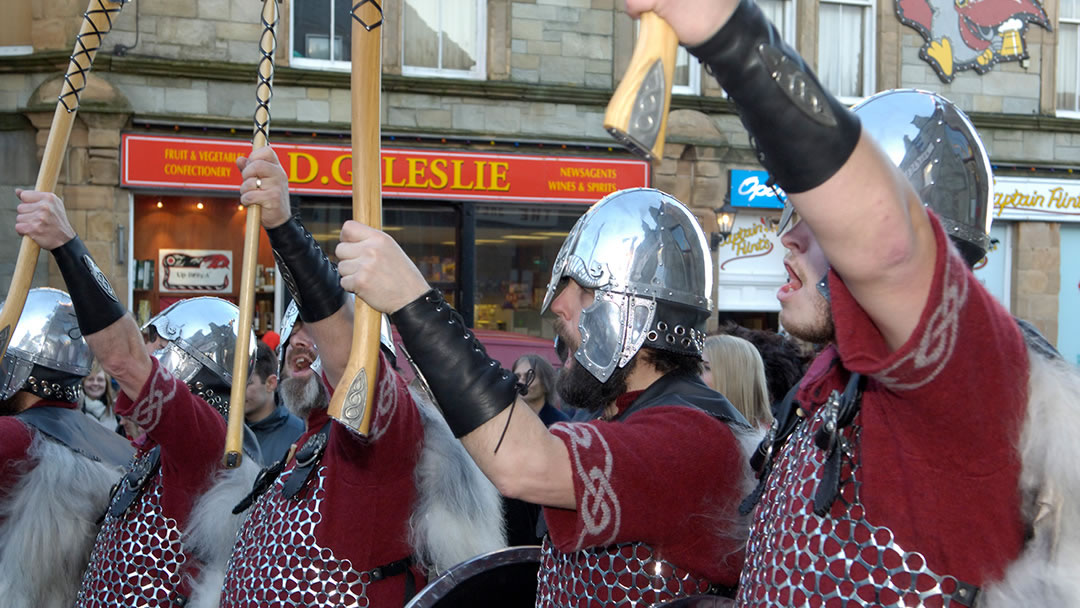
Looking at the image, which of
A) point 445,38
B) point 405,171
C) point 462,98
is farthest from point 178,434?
point 445,38

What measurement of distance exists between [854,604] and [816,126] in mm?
705

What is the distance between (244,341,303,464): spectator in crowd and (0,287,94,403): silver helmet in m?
0.62

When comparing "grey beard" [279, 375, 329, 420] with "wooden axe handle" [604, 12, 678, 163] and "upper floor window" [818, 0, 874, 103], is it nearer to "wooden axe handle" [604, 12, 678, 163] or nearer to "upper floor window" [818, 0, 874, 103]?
"wooden axe handle" [604, 12, 678, 163]

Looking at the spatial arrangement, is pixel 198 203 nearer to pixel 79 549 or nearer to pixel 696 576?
pixel 79 549

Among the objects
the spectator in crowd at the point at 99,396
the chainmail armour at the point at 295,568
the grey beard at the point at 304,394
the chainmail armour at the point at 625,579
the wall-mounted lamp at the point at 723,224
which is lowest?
the spectator in crowd at the point at 99,396

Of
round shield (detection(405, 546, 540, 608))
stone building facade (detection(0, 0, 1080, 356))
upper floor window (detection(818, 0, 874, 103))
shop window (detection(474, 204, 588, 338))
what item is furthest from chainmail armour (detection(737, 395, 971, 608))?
upper floor window (detection(818, 0, 874, 103))

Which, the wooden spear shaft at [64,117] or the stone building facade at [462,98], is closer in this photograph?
the wooden spear shaft at [64,117]

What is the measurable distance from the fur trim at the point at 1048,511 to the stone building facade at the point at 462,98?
32.4ft

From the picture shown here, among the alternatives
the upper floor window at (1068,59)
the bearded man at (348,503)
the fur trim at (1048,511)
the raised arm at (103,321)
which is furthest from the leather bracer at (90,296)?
the upper floor window at (1068,59)

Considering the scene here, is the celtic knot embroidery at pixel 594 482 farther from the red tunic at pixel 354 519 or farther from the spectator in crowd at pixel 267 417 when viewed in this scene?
the spectator in crowd at pixel 267 417

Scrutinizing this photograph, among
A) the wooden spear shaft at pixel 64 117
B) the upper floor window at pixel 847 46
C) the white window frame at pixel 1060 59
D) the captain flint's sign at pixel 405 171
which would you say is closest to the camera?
the wooden spear shaft at pixel 64 117

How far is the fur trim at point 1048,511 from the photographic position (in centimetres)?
144

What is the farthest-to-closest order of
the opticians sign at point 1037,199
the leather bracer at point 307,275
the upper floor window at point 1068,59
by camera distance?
the upper floor window at point 1068,59, the opticians sign at point 1037,199, the leather bracer at point 307,275

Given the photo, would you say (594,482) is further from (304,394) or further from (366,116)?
(304,394)
